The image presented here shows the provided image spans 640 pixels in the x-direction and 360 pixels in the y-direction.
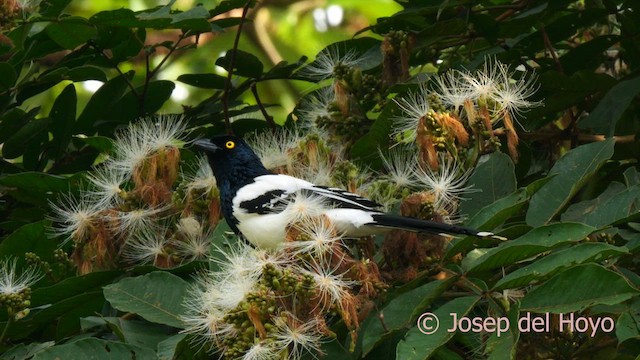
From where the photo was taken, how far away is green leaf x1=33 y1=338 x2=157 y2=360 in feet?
10.2

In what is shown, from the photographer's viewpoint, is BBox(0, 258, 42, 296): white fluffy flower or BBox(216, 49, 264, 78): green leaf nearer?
BBox(0, 258, 42, 296): white fluffy flower

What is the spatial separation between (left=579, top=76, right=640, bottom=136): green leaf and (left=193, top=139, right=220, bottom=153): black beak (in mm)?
1374

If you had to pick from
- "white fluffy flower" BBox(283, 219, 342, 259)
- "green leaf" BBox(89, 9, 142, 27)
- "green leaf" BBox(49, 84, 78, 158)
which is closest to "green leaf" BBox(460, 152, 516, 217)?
"white fluffy flower" BBox(283, 219, 342, 259)

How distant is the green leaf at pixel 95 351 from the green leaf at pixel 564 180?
47.2 inches

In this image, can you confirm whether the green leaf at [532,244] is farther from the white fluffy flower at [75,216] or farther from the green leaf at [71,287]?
the white fluffy flower at [75,216]

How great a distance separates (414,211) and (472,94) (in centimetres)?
45

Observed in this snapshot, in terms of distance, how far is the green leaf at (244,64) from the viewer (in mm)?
4832

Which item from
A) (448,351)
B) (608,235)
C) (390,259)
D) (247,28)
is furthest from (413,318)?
(247,28)

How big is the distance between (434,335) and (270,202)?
1058 millimetres

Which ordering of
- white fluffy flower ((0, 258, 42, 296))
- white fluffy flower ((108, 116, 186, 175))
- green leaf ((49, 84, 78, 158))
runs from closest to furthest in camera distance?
1. white fluffy flower ((0, 258, 42, 296))
2. white fluffy flower ((108, 116, 186, 175))
3. green leaf ((49, 84, 78, 158))

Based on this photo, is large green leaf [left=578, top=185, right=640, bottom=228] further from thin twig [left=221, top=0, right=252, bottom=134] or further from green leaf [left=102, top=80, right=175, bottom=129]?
green leaf [left=102, top=80, right=175, bottom=129]

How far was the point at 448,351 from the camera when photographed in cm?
308

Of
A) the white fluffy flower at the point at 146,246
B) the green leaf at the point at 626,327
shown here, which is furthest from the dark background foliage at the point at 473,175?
the white fluffy flower at the point at 146,246

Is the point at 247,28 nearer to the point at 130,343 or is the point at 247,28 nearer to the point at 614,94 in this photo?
the point at 614,94
